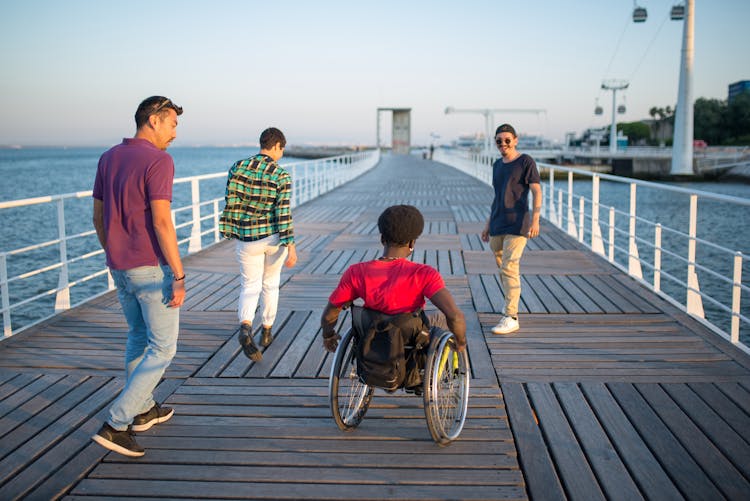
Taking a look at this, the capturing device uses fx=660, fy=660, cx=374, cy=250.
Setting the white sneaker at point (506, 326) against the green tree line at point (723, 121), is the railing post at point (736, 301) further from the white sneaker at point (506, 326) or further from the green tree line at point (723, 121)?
the green tree line at point (723, 121)

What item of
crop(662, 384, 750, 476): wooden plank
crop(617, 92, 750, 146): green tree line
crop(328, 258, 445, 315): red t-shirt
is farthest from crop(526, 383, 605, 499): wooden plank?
crop(617, 92, 750, 146): green tree line

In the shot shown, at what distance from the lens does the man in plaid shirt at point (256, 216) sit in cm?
429

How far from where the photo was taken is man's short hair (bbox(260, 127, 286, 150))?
169 inches

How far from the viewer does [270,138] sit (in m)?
4.30

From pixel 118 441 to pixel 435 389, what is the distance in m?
1.44

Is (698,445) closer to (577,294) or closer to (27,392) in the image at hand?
(577,294)

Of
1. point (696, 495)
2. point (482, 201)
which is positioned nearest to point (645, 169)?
point (482, 201)

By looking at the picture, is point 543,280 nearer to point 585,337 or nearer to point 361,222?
point 585,337

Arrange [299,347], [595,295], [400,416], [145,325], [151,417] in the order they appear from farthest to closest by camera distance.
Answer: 1. [595,295]
2. [299,347]
3. [400,416]
4. [151,417]
5. [145,325]

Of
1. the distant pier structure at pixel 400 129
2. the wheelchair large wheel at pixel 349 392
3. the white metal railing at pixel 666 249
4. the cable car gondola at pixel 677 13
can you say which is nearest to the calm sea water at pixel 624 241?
the white metal railing at pixel 666 249

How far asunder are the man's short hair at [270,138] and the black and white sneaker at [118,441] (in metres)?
2.04

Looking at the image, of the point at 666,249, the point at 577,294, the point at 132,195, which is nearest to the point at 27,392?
the point at 132,195

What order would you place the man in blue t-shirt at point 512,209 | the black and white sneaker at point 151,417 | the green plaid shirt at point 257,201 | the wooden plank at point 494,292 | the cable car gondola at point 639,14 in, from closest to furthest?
the black and white sneaker at point 151,417, the green plaid shirt at point 257,201, the man in blue t-shirt at point 512,209, the wooden plank at point 494,292, the cable car gondola at point 639,14

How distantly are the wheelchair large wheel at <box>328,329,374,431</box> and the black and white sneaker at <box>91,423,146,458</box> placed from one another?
91cm
